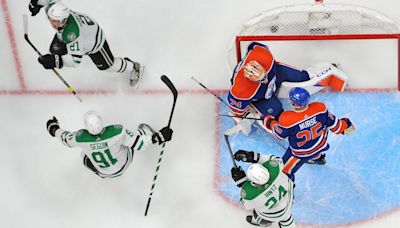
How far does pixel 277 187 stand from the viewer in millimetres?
4391

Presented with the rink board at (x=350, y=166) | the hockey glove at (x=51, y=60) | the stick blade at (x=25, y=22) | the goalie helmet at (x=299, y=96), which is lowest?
the rink board at (x=350, y=166)

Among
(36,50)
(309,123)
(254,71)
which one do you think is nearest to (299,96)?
(309,123)

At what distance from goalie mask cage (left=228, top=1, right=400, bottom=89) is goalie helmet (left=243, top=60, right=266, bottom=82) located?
23.8 inches

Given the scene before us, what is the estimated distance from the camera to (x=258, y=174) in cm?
428

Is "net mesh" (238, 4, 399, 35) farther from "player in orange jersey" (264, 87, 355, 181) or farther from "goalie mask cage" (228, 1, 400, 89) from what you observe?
"player in orange jersey" (264, 87, 355, 181)

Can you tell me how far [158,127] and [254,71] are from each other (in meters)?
0.97

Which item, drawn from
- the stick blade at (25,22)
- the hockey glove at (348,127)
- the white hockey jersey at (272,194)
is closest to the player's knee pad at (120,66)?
the stick blade at (25,22)

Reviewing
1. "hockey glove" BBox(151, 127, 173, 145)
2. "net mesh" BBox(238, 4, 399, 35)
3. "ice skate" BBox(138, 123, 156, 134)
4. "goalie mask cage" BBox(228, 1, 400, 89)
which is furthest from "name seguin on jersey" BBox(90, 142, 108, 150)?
"net mesh" BBox(238, 4, 399, 35)

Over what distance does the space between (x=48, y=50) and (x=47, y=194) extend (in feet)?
3.26

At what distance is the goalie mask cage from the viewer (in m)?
5.15

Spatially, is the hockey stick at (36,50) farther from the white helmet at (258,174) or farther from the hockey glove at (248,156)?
the white helmet at (258,174)

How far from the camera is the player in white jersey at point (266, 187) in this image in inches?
170

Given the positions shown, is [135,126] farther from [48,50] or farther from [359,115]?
[359,115]

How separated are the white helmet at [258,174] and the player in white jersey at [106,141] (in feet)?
2.35
